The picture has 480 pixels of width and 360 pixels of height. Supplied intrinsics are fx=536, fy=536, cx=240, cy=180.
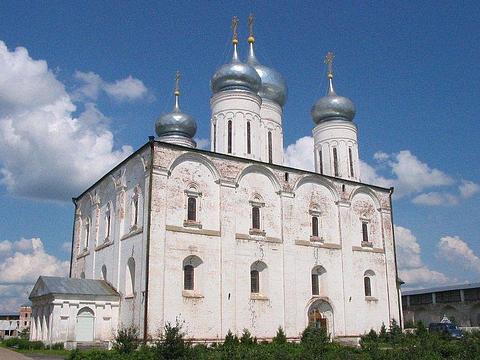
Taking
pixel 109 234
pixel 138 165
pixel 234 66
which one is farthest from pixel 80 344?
pixel 234 66

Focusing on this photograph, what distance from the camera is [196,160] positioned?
2480 cm

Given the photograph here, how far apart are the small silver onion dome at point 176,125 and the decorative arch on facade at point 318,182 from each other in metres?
9.86

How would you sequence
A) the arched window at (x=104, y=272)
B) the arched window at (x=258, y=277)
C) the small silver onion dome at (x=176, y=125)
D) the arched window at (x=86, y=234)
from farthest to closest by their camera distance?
the small silver onion dome at (x=176, y=125) → the arched window at (x=86, y=234) → the arched window at (x=104, y=272) → the arched window at (x=258, y=277)

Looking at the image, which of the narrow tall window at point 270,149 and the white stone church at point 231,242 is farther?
the narrow tall window at point 270,149

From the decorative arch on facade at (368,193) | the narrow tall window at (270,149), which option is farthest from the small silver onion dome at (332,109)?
the decorative arch on facade at (368,193)

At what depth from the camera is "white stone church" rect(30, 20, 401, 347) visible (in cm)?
2300

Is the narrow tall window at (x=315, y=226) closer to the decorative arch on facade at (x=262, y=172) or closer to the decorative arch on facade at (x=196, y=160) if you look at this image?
the decorative arch on facade at (x=262, y=172)

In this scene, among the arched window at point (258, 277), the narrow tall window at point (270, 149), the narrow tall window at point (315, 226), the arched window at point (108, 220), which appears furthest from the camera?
the narrow tall window at point (270, 149)

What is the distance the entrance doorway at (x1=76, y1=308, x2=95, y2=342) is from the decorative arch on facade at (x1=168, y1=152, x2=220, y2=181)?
284 inches

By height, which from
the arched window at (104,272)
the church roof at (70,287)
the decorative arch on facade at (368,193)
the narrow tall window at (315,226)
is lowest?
the church roof at (70,287)

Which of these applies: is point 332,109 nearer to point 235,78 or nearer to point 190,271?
point 235,78

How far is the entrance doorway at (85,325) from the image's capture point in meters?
23.3

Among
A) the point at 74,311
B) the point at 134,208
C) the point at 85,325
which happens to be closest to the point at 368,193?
the point at 134,208

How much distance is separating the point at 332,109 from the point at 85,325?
19486mm
